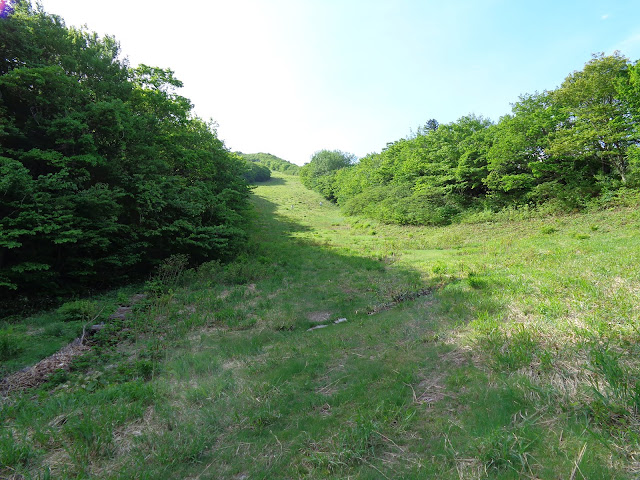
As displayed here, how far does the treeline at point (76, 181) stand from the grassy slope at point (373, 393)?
15.1ft

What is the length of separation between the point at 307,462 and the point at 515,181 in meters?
30.4

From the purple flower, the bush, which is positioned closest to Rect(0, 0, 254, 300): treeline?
the purple flower

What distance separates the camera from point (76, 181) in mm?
11211

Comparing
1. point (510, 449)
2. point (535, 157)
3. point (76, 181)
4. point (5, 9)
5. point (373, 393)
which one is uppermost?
point (5, 9)

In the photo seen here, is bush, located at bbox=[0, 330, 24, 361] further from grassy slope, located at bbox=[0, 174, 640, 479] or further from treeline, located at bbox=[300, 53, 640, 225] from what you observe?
treeline, located at bbox=[300, 53, 640, 225]

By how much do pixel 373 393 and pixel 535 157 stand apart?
30.4m

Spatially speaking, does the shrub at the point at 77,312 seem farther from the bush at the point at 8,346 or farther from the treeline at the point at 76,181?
the bush at the point at 8,346

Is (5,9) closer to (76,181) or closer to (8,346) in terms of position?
(76,181)

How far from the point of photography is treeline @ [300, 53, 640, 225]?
20750 mm

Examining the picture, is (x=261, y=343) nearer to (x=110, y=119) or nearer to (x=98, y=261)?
(x=98, y=261)

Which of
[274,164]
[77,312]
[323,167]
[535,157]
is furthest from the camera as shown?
[274,164]

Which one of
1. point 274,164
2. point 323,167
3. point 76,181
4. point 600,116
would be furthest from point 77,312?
point 274,164

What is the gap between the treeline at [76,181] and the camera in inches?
375

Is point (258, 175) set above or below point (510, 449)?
above
